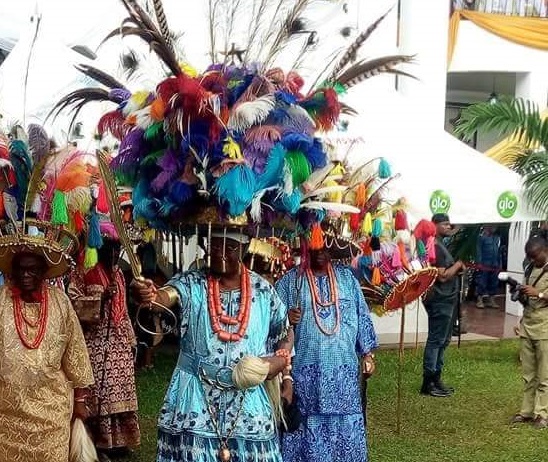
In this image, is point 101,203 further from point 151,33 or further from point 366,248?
point 366,248

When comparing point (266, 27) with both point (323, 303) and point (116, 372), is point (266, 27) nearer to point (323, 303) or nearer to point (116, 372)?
point (323, 303)

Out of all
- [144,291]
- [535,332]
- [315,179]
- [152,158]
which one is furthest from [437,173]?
[144,291]

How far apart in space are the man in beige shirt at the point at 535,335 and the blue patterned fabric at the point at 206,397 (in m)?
4.20

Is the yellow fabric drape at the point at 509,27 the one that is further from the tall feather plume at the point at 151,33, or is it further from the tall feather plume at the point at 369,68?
the tall feather plume at the point at 151,33

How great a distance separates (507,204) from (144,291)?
6.11 m

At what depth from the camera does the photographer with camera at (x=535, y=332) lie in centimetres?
739

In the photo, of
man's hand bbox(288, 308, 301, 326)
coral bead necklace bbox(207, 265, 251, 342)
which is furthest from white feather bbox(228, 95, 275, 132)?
→ man's hand bbox(288, 308, 301, 326)

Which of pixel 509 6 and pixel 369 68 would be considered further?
pixel 509 6

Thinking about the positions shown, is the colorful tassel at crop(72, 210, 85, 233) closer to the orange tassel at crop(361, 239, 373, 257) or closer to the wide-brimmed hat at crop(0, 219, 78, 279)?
the wide-brimmed hat at crop(0, 219, 78, 279)

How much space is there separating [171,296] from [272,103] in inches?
36.3

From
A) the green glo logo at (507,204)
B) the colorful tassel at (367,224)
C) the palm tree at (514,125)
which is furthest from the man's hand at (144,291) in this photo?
the palm tree at (514,125)

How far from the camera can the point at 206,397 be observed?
145 inches

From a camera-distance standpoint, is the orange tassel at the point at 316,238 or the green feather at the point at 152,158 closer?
the green feather at the point at 152,158

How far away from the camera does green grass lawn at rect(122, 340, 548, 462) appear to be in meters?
6.68
